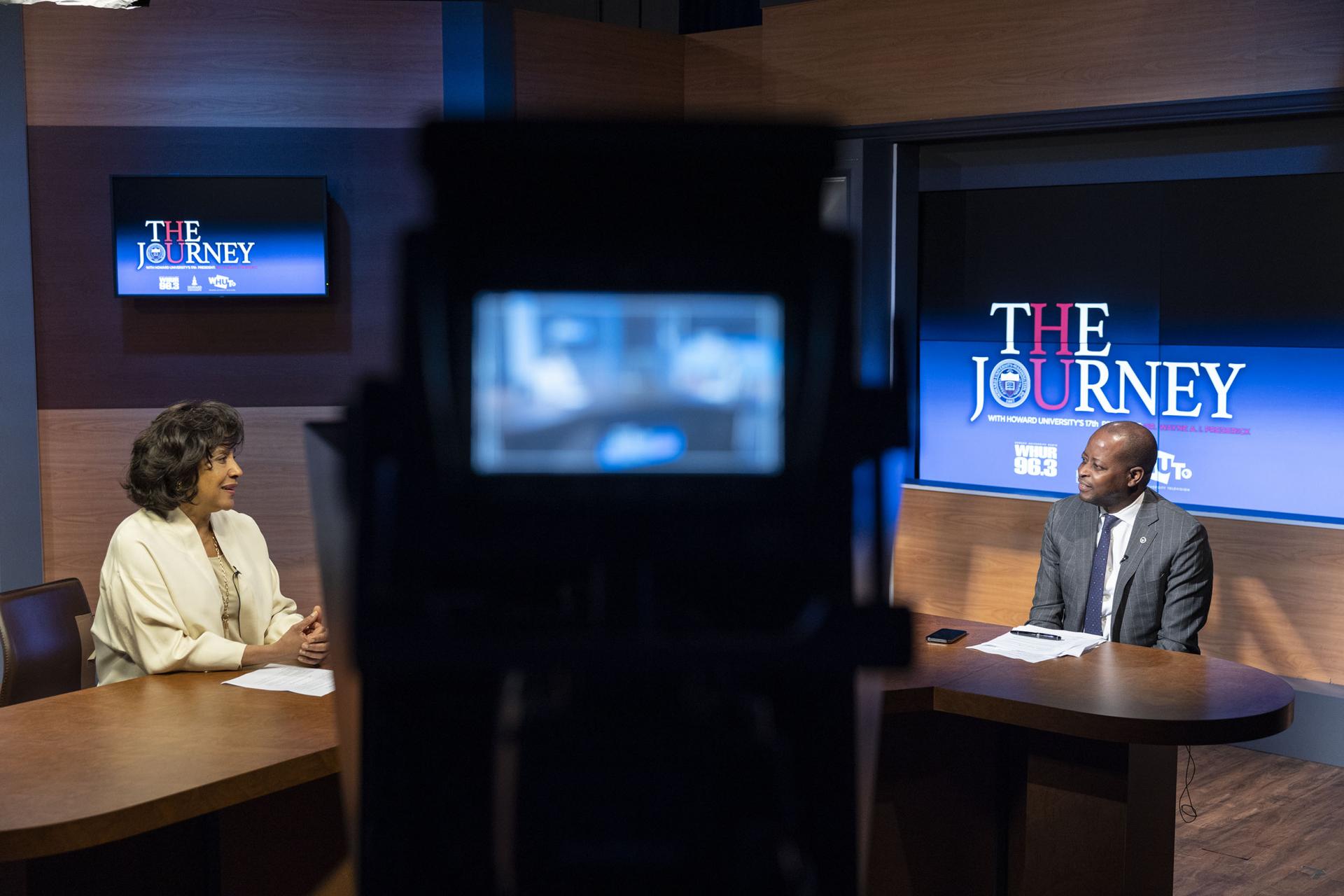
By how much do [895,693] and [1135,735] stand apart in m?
0.51

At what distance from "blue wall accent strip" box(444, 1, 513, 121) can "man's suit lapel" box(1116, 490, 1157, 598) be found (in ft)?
10.4

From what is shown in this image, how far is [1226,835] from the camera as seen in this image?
4.04m

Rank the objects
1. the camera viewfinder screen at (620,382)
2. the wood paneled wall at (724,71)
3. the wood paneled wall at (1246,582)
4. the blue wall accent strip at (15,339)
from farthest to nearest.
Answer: the wood paneled wall at (724,71), the blue wall accent strip at (15,339), the wood paneled wall at (1246,582), the camera viewfinder screen at (620,382)

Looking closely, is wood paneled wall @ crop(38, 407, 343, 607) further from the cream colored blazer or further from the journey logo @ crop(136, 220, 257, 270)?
the cream colored blazer

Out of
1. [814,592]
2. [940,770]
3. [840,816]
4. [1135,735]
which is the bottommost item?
[940,770]

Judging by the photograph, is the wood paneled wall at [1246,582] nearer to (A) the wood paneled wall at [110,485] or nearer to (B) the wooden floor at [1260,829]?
(B) the wooden floor at [1260,829]

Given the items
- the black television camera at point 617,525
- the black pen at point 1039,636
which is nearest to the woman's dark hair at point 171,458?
the black pen at point 1039,636

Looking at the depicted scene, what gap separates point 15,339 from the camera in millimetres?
5262

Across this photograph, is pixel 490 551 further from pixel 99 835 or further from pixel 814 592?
pixel 99 835

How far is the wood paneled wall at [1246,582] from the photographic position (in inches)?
180

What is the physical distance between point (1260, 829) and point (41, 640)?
3794mm

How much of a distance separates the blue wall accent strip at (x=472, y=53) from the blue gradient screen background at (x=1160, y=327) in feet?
6.98

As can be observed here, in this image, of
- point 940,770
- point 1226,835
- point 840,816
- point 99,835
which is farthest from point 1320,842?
point 840,816

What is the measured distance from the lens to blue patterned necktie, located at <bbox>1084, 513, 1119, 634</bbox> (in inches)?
148
